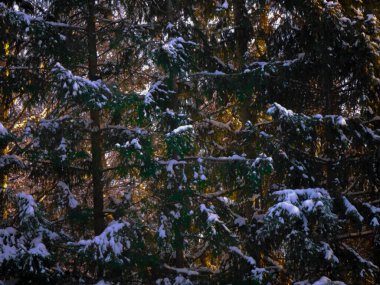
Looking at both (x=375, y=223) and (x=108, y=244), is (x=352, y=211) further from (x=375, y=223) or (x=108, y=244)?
(x=108, y=244)

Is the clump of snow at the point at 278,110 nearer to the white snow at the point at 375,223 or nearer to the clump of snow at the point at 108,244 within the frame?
the white snow at the point at 375,223

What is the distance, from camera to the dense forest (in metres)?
6.82

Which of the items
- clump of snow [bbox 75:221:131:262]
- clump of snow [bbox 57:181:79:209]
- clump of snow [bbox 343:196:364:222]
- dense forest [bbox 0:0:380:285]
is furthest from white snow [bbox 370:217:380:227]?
clump of snow [bbox 57:181:79:209]

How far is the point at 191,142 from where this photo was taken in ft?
23.2

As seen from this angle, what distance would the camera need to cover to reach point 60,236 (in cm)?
749

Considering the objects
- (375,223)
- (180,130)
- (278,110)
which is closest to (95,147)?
(180,130)

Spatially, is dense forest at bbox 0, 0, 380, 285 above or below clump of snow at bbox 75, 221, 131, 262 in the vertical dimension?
above

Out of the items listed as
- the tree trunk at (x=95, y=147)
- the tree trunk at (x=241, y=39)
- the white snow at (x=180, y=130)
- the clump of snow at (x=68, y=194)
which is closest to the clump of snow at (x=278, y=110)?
the white snow at (x=180, y=130)

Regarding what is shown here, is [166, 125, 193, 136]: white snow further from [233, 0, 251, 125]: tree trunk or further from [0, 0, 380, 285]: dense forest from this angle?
[233, 0, 251, 125]: tree trunk

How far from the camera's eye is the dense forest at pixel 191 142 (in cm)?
682

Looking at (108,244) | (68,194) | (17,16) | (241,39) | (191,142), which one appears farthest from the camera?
(241,39)

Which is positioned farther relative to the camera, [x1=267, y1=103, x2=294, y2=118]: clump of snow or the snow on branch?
[x1=267, y1=103, x2=294, y2=118]: clump of snow

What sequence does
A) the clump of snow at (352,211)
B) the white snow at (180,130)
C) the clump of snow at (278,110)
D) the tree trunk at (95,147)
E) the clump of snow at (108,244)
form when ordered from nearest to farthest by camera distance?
1. the clump of snow at (108,244)
2. the white snow at (180,130)
3. the clump of snow at (278,110)
4. the clump of snow at (352,211)
5. the tree trunk at (95,147)

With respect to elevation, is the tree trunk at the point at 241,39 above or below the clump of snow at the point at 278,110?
above
